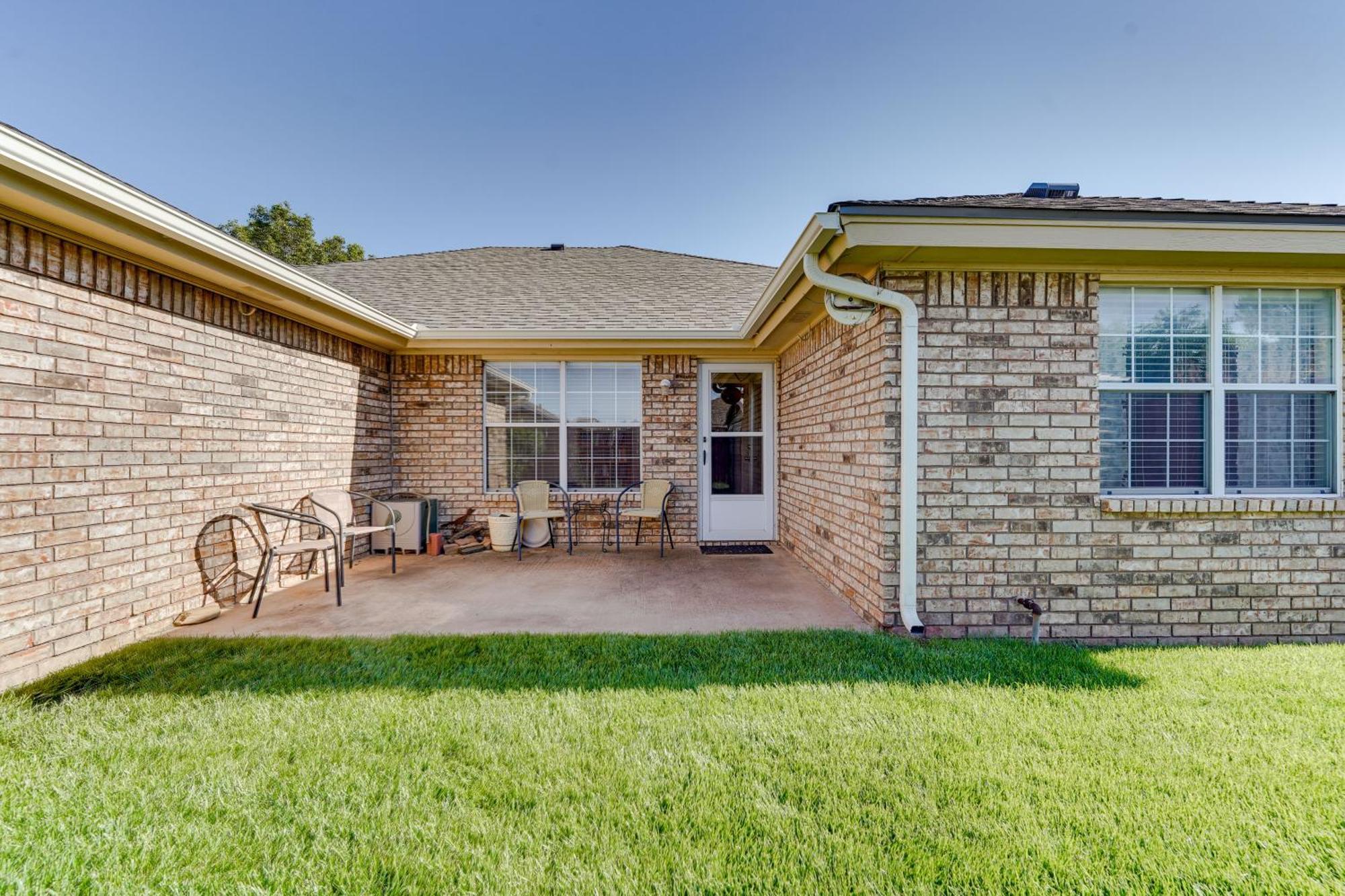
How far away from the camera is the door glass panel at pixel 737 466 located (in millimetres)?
6789

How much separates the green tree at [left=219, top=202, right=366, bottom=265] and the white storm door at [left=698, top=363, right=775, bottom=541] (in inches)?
832

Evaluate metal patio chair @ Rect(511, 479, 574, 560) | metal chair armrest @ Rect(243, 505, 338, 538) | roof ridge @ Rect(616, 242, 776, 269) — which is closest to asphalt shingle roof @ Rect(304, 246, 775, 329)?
roof ridge @ Rect(616, 242, 776, 269)

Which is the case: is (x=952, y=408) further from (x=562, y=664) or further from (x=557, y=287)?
(x=557, y=287)

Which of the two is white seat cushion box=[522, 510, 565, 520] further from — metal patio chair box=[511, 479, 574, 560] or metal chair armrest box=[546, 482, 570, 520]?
metal chair armrest box=[546, 482, 570, 520]

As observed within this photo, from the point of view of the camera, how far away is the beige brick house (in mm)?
3004

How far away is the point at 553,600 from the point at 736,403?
3.56 m

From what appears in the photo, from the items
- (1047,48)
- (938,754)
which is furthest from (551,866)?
(1047,48)

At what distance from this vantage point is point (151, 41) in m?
6.11

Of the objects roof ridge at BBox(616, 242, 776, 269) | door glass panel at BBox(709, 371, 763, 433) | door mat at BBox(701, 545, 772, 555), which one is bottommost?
door mat at BBox(701, 545, 772, 555)

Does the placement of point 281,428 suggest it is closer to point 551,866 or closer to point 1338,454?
point 551,866

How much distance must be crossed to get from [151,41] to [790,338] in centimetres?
816

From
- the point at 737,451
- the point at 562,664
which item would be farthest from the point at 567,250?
the point at 562,664

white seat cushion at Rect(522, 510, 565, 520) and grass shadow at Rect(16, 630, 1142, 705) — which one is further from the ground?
white seat cushion at Rect(522, 510, 565, 520)

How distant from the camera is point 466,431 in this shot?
6641mm
